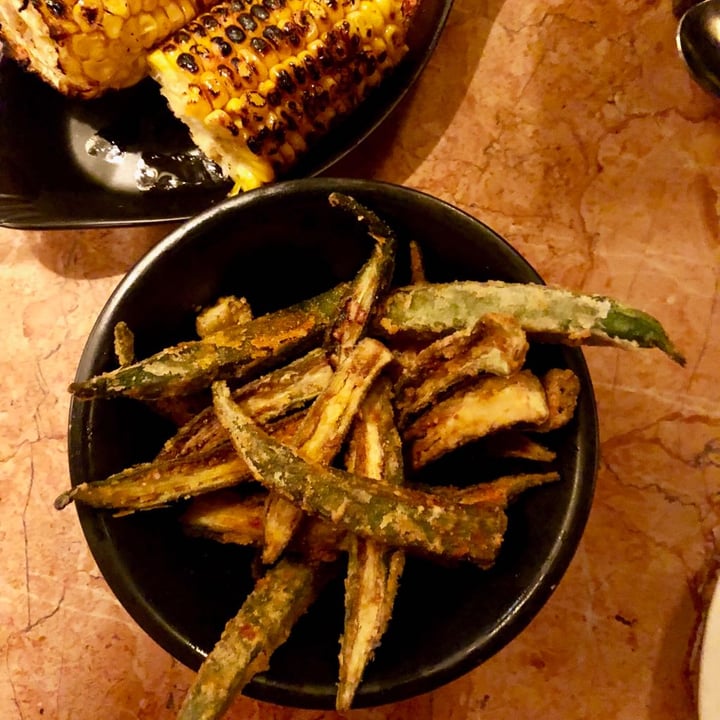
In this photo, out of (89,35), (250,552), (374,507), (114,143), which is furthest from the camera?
(114,143)

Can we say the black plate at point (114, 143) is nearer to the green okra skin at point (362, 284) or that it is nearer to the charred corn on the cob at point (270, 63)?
the charred corn on the cob at point (270, 63)

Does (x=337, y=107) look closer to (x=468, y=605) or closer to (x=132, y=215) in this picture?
(x=132, y=215)

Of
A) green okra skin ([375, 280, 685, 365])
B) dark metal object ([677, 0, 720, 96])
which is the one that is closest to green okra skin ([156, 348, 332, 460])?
green okra skin ([375, 280, 685, 365])

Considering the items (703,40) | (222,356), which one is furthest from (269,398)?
(703,40)

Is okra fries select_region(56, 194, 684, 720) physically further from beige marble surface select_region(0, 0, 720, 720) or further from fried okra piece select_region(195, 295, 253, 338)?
beige marble surface select_region(0, 0, 720, 720)

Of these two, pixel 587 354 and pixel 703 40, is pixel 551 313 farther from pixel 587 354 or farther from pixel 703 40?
pixel 703 40

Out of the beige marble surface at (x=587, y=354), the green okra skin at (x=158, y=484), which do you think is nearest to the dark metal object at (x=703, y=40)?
the beige marble surface at (x=587, y=354)
